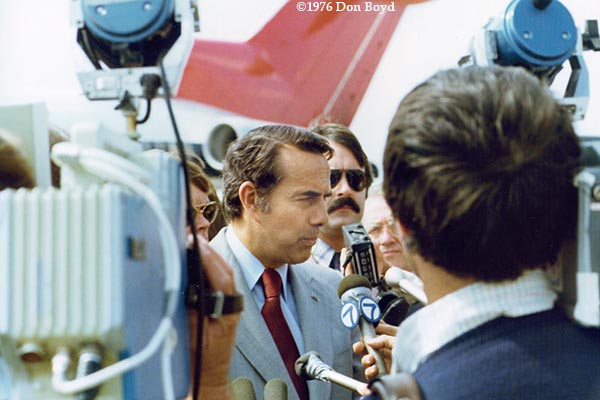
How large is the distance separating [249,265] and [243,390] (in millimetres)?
722

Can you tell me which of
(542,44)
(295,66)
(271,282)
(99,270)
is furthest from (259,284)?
(295,66)

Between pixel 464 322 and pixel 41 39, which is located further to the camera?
pixel 41 39

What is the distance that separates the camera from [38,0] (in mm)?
3582

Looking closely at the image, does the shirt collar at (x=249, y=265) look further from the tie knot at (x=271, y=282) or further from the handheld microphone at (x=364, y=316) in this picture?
the handheld microphone at (x=364, y=316)

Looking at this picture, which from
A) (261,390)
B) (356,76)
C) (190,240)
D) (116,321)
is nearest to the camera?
(116,321)

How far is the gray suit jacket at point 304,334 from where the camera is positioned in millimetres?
2344

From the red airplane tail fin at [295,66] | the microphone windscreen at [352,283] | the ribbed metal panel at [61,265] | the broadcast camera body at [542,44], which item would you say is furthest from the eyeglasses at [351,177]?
the ribbed metal panel at [61,265]

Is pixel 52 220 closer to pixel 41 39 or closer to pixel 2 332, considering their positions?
pixel 2 332

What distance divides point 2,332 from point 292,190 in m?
1.84

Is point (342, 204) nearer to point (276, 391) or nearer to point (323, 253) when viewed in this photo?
point (323, 253)

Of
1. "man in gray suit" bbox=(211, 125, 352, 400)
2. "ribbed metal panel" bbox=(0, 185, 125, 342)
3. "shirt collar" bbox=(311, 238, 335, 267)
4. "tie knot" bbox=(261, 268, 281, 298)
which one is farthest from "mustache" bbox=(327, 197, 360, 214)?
"ribbed metal panel" bbox=(0, 185, 125, 342)

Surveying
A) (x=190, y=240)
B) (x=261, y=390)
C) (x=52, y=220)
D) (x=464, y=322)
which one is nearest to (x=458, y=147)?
(x=464, y=322)

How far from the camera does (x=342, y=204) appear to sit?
3445 millimetres

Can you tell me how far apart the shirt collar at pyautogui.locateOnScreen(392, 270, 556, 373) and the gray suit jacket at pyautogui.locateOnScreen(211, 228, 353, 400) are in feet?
3.88
